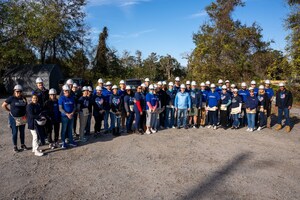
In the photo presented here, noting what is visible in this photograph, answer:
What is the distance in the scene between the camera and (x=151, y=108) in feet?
31.7

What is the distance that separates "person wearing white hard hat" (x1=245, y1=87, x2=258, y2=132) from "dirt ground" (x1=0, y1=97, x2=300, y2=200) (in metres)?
1.15

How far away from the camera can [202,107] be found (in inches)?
422

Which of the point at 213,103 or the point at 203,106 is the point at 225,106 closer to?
the point at 213,103

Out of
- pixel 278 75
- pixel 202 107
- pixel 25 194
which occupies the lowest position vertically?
pixel 25 194

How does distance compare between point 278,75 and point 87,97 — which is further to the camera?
point 278,75

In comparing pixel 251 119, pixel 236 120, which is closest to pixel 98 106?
pixel 236 120

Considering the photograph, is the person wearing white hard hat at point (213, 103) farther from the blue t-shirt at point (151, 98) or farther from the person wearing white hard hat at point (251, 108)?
the blue t-shirt at point (151, 98)

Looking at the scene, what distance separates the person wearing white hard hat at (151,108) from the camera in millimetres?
9664

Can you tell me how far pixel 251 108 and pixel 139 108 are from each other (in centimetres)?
434

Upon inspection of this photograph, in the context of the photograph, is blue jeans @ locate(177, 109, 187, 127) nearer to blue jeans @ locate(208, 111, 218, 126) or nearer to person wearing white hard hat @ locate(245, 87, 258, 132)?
blue jeans @ locate(208, 111, 218, 126)

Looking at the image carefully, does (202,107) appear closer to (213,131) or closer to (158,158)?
(213,131)

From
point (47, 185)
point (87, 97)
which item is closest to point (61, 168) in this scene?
point (47, 185)

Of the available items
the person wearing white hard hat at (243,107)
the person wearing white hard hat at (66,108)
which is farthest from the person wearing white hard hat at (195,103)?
the person wearing white hard hat at (66,108)

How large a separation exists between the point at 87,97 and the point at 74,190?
407 centimetres
